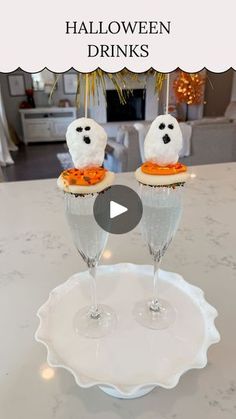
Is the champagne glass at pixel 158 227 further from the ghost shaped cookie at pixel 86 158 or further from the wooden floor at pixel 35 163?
the wooden floor at pixel 35 163

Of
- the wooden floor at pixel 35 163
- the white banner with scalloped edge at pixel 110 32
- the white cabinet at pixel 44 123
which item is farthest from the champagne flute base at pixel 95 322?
the white cabinet at pixel 44 123

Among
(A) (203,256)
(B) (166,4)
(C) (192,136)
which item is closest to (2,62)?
(B) (166,4)

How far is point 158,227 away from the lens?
22.0 inches

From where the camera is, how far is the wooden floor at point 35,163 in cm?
427

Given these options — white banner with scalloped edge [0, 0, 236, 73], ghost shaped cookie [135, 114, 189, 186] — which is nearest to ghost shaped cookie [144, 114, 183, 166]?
ghost shaped cookie [135, 114, 189, 186]

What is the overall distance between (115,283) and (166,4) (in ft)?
2.54

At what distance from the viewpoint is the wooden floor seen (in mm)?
4271

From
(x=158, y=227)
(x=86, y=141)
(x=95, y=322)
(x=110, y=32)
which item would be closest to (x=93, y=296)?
(x=95, y=322)

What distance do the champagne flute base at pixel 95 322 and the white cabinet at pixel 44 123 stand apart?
599 cm

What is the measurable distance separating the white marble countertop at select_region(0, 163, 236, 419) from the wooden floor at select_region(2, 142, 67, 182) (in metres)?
3.02

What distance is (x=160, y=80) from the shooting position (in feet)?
2.19

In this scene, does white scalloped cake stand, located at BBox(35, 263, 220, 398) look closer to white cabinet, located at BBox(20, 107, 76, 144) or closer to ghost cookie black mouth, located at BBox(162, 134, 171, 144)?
ghost cookie black mouth, located at BBox(162, 134, 171, 144)

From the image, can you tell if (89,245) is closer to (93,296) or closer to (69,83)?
(93,296)
